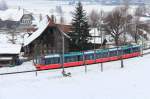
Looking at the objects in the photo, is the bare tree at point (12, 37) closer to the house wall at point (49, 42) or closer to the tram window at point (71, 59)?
the house wall at point (49, 42)

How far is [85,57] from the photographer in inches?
1679

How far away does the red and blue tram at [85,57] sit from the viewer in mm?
39625

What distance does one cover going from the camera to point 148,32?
81.8 m

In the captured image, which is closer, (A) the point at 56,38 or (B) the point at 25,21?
(A) the point at 56,38

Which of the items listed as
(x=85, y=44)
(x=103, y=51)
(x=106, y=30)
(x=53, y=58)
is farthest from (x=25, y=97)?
(x=106, y=30)

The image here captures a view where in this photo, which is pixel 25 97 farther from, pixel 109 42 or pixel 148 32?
pixel 148 32

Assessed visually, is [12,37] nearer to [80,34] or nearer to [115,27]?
[115,27]

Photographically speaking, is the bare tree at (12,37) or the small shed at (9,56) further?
the bare tree at (12,37)

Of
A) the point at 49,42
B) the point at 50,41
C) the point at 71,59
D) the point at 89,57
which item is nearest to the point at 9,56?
the point at 49,42

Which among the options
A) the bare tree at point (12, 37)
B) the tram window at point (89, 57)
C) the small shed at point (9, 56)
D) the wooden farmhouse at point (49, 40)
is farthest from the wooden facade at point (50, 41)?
the bare tree at point (12, 37)

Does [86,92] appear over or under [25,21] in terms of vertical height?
under

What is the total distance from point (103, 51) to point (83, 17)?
8.68 meters

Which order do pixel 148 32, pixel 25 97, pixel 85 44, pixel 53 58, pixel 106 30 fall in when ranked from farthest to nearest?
1. pixel 148 32
2. pixel 106 30
3. pixel 85 44
4. pixel 53 58
5. pixel 25 97

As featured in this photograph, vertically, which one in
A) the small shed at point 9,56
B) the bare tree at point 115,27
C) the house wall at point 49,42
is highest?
the bare tree at point 115,27
